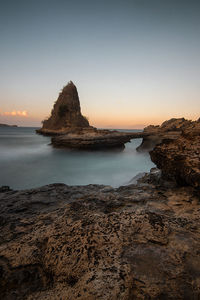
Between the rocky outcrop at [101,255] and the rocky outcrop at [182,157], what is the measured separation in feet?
1.66

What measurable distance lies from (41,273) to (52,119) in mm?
45438

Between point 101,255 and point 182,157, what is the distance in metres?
1.96

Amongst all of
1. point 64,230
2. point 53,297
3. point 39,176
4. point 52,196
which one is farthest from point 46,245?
point 39,176

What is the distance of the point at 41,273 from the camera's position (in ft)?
3.66

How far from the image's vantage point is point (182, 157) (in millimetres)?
2363

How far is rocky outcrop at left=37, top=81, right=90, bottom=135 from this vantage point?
41.6 m

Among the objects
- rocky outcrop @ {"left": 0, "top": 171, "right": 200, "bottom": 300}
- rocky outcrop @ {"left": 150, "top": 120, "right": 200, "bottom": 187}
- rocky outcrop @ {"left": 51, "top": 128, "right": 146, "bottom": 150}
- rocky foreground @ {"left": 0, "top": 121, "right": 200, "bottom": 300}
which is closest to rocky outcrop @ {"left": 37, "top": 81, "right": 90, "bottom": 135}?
rocky outcrop @ {"left": 51, "top": 128, "right": 146, "bottom": 150}

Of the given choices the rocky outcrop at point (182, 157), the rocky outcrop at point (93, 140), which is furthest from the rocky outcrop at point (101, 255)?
the rocky outcrop at point (93, 140)

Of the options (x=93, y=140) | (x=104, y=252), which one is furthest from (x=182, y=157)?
(x=93, y=140)

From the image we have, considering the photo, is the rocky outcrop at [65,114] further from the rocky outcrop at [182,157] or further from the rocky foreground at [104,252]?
the rocky foreground at [104,252]

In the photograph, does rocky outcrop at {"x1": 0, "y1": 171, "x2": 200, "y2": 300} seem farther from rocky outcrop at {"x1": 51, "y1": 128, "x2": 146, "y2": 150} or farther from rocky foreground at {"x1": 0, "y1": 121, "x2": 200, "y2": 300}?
rocky outcrop at {"x1": 51, "y1": 128, "x2": 146, "y2": 150}

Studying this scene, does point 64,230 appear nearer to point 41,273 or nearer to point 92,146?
point 41,273

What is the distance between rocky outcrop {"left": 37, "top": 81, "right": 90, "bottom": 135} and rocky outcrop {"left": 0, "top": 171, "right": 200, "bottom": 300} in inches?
1578

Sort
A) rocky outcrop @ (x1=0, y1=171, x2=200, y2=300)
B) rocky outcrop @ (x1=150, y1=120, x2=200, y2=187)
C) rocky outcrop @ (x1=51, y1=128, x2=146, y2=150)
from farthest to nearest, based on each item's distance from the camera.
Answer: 1. rocky outcrop @ (x1=51, y1=128, x2=146, y2=150)
2. rocky outcrop @ (x1=150, y1=120, x2=200, y2=187)
3. rocky outcrop @ (x1=0, y1=171, x2=200, y2=300)
